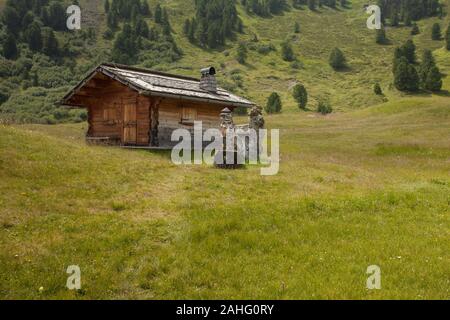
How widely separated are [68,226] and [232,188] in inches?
261

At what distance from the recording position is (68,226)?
10438 millimetres

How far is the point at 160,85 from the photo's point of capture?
27078 millimetres

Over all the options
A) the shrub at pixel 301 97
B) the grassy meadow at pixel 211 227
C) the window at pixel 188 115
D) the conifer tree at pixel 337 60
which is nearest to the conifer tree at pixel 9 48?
the shrub at pixel 301 97

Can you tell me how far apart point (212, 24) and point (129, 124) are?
103m

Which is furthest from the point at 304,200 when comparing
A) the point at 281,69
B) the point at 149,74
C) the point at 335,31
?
the point at 335,31

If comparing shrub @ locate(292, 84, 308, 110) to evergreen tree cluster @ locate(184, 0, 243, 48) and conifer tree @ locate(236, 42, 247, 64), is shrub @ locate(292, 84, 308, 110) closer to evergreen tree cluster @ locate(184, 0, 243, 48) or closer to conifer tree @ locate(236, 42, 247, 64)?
conifer tree @ locate(236, 42, 247, 64)

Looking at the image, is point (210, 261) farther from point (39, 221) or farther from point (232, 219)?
point (39, 221)

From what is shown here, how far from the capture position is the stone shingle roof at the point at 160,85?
2573cm

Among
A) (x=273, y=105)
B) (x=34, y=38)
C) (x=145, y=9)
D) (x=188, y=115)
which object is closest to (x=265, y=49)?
(x=273, y=105)

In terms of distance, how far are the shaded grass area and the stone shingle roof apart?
7432 mm

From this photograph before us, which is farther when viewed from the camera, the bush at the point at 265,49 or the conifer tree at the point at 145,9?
the conifer tree at the point at 145,9

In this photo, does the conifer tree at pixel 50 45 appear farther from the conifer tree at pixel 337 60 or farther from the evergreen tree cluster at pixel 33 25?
the conifer tree at pixel 337 60

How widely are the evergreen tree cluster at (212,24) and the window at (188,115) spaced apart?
96.8 m

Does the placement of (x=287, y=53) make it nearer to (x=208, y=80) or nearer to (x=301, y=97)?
(x=301, y=97)
